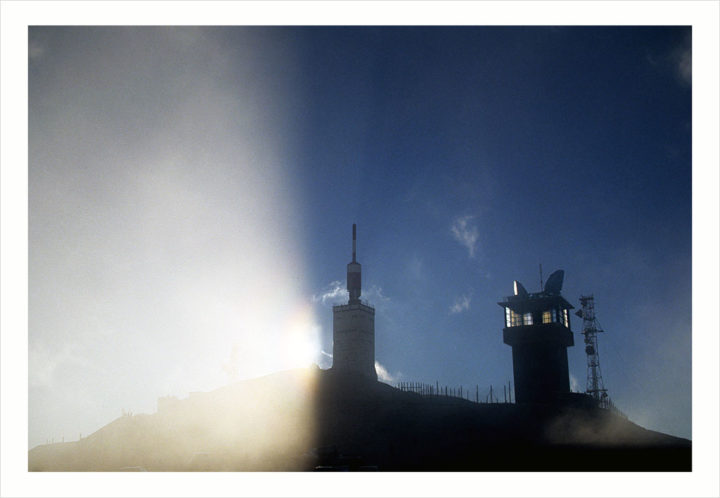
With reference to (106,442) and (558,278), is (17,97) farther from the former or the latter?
(558,278)

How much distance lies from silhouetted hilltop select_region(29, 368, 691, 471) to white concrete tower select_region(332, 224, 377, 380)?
3.65 metres

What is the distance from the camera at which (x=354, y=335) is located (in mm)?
78000

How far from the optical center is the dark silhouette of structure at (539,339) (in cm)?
6862

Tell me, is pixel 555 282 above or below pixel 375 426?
above

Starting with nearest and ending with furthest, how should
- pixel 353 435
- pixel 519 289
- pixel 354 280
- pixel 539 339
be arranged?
1. pixel 353 435
2. pixel 539 339
3. pixel 519 289
4. pixel 354 280

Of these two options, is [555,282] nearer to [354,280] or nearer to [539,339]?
[539,339]

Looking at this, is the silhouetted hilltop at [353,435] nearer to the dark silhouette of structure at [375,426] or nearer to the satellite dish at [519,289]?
the dark silhouette of structure at [375,426]

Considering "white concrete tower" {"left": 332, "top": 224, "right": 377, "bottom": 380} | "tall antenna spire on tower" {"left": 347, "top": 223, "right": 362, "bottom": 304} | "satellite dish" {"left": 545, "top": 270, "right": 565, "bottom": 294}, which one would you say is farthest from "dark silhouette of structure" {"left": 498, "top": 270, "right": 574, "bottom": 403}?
"tall antenna spire on tower" {"left": 347, "top": 223, "right": 362, "bottom": 304}

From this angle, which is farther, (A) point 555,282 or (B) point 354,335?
(B) point 354,335

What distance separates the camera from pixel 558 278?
237 feet

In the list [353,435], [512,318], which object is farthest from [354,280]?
[353,435]

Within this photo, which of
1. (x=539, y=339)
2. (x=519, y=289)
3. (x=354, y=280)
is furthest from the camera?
(x=354, y=280)

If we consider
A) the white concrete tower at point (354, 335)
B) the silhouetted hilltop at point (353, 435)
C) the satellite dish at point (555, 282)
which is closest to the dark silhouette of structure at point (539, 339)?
the satellite dish at point (555, 282)

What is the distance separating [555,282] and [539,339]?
7.12m
